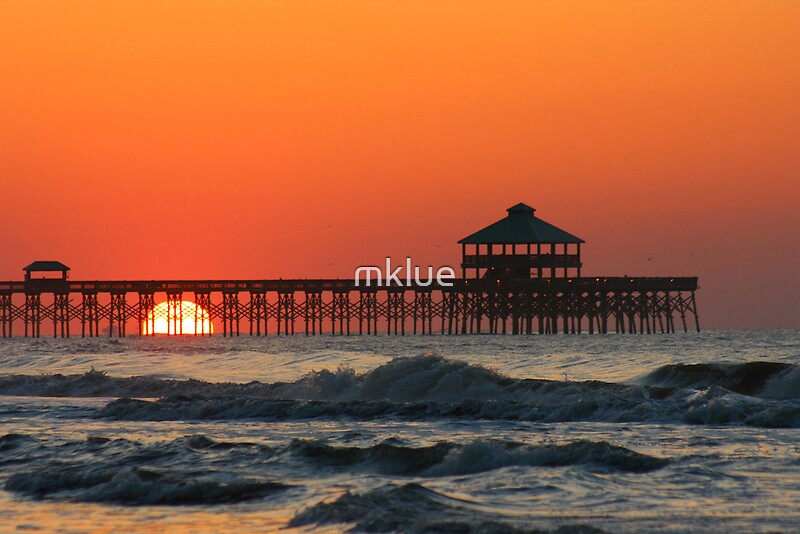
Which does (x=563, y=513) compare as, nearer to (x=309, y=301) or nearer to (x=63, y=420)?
(x=63, y=420)

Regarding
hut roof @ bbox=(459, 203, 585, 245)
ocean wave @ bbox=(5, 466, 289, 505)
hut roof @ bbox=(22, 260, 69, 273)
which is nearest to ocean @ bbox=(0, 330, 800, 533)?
ocean wave @ bbox=(5, 466, 289, 505)

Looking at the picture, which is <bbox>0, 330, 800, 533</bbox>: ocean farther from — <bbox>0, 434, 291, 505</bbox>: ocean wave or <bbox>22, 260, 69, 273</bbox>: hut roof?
<bbox>22, 260, 69, 273</bbox>: hut roof

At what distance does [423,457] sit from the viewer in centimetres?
1439

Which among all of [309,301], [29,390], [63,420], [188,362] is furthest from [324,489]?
[309,301]

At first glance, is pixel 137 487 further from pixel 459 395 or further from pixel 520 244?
pixel 520 244

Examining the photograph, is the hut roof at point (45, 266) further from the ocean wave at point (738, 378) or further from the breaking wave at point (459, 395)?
the ocean wave at point (738, 378)

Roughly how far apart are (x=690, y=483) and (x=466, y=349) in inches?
1432

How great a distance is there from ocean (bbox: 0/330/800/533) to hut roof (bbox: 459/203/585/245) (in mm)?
42751

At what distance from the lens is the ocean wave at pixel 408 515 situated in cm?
1054

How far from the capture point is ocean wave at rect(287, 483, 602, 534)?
10.5 metres

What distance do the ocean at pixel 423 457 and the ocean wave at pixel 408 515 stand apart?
3 centimetres

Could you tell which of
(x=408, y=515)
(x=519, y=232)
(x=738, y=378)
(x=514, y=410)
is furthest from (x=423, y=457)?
(x=519, y=232)

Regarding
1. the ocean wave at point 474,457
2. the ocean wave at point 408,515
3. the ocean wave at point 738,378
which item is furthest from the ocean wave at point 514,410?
the ocean wave at point 408,515

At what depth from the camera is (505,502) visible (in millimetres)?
11695
